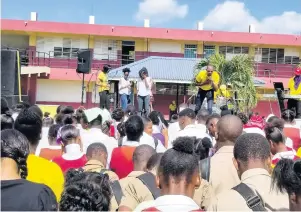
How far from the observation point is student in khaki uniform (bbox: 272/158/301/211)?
268 cm

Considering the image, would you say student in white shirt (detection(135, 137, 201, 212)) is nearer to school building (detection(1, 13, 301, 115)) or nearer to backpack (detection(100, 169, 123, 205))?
backpack (detection(100, 169, 123, 205))

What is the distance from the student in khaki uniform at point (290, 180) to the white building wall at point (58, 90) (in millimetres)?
28684

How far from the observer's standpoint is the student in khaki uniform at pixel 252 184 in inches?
113

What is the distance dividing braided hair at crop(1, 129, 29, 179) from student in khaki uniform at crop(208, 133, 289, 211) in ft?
3.69

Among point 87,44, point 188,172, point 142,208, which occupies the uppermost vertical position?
point 87,44

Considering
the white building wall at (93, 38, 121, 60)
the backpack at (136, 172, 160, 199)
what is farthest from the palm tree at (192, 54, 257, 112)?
the backpack at (136, 172, 160, 199)

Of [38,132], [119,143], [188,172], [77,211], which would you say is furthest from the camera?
[119,143]

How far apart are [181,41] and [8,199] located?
29.9 meters

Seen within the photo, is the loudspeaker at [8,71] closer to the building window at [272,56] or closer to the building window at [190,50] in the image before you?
the building window at [190,50]

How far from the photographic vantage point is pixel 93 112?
6387 mm

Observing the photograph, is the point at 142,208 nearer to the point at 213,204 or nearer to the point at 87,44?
the point at 213,204

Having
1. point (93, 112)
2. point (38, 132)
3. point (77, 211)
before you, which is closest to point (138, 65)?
point (93, 112)

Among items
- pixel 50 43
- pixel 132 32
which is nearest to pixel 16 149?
pixel 132 32

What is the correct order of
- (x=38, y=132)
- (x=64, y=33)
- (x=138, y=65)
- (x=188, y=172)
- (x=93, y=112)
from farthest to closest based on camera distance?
1. (x=64, y=33)
2. (x=138, y=65)
3. (x=93, y=112)
4. (x=38, y=132)
5. (x=188, y=172)
